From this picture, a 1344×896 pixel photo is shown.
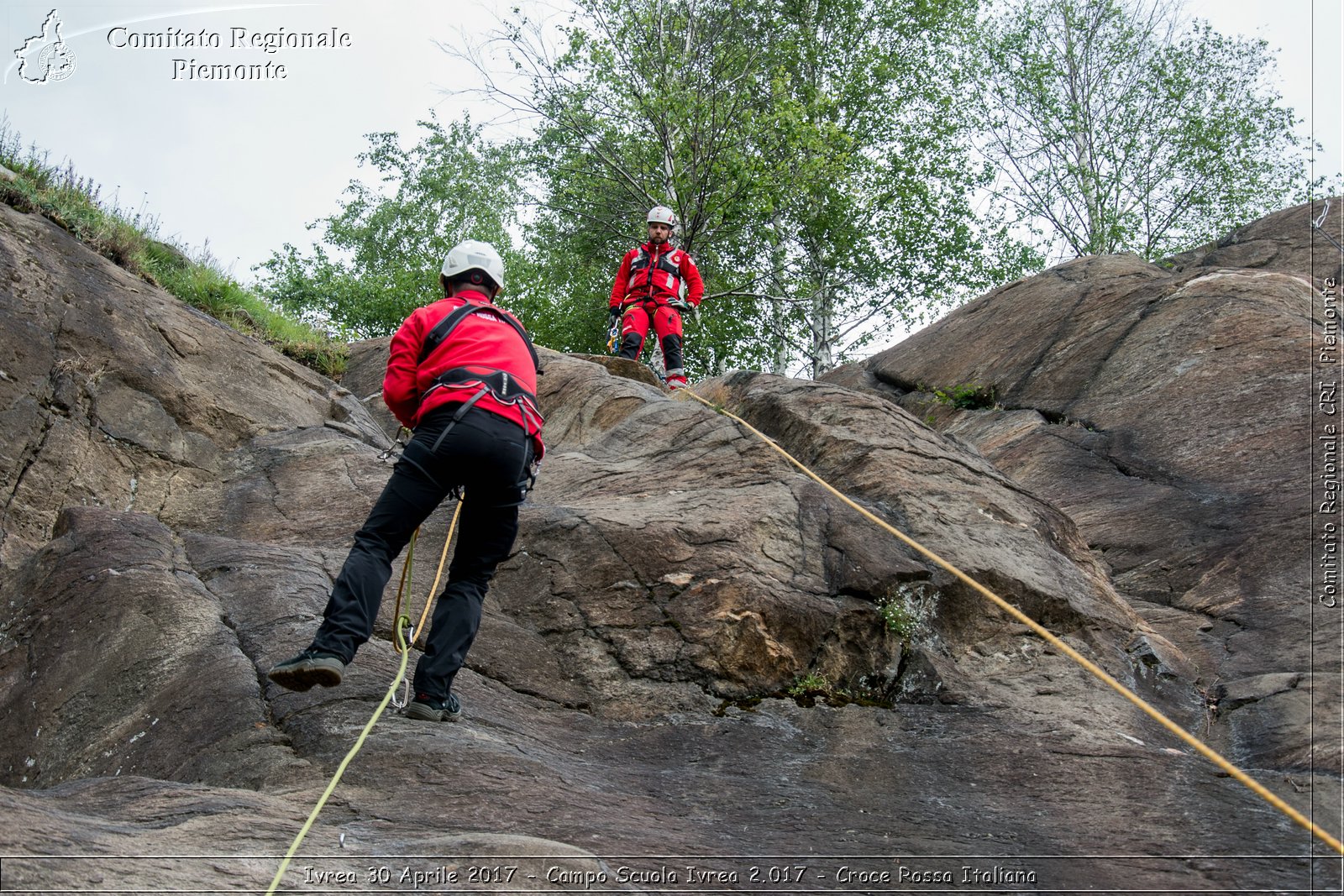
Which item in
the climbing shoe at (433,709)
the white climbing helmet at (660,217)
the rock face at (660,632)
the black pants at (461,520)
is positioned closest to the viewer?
the rock face at (660,632)

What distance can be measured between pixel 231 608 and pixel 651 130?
54.8 feet

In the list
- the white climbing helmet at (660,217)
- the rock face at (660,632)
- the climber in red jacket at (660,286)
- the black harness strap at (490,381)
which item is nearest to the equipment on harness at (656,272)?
the climber in red jacket at (660,286)

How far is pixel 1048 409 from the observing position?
38.4 feet

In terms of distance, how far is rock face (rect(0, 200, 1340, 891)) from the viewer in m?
4.04

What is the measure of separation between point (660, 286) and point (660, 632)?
656 centimetres

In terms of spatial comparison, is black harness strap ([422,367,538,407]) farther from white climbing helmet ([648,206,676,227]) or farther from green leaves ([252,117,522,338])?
green leaves ([252,117,522,338])

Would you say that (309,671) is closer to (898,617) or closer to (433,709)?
(433,709)

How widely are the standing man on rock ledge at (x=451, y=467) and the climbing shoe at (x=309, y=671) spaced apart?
0.29 ft

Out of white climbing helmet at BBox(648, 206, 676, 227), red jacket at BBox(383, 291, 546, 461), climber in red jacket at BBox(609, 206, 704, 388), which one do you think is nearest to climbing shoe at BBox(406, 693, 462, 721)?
red jacket at BBox(383, 291, 546, 461)

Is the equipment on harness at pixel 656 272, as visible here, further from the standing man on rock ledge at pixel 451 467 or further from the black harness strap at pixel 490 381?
the black harness strap at pixel 490 381

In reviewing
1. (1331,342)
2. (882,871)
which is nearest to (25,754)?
(882,871)

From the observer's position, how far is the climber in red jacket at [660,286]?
478 inches

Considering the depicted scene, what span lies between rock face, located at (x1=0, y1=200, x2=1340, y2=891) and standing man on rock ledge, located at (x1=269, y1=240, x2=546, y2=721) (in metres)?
0.47

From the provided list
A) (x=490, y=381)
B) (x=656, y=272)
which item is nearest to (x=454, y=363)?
(x=490, y=381)
